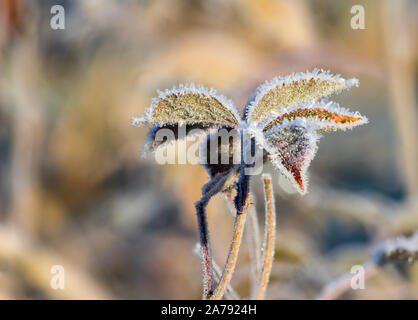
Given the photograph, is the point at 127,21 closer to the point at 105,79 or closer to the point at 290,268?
the point at 105,79

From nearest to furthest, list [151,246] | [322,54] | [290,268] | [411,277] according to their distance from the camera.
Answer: [290,268] → [411,277] → [322,54] → [151,246]

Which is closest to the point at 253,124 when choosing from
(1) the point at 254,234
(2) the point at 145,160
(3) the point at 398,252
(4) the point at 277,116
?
(4) the point at 277,116

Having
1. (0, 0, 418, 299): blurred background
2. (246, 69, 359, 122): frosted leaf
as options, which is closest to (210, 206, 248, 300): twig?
(246, 69, 359, 122): frosted leaf

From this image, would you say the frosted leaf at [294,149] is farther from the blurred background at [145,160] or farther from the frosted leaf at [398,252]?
the blurred background at [145,160]

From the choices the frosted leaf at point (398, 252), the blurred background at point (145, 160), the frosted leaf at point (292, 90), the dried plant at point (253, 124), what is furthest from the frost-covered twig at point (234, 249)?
the blurred background at point (145, 160)

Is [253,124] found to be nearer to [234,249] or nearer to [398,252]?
[234,249]

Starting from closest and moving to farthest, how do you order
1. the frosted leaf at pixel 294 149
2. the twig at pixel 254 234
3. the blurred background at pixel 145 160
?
the frosted leaf at pixel 294 149
the twig at pixel 254 234
the blurred background at pixel 145 160

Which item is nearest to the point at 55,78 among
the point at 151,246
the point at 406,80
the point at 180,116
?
the point at 151,246
